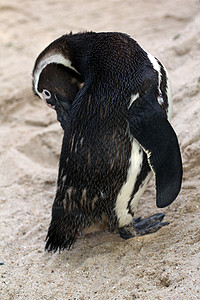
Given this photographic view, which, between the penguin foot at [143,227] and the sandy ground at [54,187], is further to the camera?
the penguin foot at [143,227]

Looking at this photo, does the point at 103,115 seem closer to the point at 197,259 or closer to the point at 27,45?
the point at 197,259

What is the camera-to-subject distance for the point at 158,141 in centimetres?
187

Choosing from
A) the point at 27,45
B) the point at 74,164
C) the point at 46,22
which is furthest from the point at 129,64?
the point at 46,22

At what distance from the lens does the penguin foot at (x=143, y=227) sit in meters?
2.20

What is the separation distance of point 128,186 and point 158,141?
0.97ft

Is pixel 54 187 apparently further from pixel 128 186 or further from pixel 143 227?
pixel 128 186

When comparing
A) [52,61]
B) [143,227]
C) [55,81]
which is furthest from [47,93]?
[143,227]

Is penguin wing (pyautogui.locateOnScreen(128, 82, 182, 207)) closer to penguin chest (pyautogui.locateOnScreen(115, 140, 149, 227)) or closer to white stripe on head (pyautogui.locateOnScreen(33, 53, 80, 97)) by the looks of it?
penguin chest (pyautogui.locateOnScreen(115, 140, 149, 227))

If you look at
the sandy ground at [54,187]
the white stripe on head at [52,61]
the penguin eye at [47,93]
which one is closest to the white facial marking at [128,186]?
the sandy ground at [54,187]

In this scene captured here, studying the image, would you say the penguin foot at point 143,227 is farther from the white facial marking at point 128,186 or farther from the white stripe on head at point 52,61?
the white stripe on head at point 52,61

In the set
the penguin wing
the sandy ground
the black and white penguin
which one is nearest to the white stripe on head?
the black and white penguin

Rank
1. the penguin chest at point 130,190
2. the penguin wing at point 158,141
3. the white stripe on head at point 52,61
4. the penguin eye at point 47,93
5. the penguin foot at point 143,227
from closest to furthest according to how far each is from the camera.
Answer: the penguin wing at point 158,141 < the penguin chest at point 130,190 < the penguin foot at point 143,227 < the white stripe on head at point 52,61 < the penguin eye at point 47,93

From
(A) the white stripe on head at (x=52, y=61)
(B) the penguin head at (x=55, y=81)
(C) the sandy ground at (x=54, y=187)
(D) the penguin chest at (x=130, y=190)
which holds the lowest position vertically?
(C) the sandy ground at (x=54, y=187)

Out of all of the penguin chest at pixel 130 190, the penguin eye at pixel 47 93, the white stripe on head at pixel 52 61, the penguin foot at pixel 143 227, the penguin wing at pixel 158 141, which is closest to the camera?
the penguin wing at pixel 158 141
